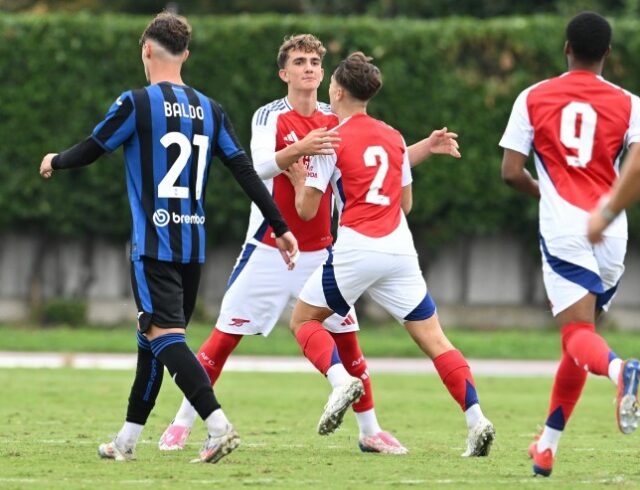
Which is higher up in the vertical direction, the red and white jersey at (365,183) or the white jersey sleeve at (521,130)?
the white jersey sleeve at (521,130)

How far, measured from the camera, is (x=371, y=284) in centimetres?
830

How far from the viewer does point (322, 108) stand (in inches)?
366

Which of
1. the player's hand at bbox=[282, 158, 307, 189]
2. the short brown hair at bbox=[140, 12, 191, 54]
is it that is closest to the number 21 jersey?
the short brown hair at bbox=[140, 12, 191, 54]

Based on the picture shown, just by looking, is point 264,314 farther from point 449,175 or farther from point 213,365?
point 449,175

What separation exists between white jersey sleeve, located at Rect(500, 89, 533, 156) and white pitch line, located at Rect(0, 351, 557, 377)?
9952 millimetres

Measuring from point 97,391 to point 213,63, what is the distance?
29.5 feet

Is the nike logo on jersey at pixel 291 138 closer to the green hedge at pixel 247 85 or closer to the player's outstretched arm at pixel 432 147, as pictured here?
the player's outstretched arm at pixel 432 147

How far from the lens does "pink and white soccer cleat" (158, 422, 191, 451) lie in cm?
895

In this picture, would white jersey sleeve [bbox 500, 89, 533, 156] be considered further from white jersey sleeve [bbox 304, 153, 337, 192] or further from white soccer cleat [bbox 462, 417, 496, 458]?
white soccer cleat [bbox 462, 417, 496, 458]

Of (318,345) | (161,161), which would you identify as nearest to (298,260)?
(318,345)

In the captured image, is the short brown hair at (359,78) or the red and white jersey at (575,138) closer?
the red and white jersey at (575,138)

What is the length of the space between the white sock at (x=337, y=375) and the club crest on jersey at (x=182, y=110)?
65.7 inches

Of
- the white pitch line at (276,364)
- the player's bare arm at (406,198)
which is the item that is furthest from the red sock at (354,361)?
the white pitch line at (276,364)

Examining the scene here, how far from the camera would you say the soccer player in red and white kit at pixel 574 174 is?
7109 mm
